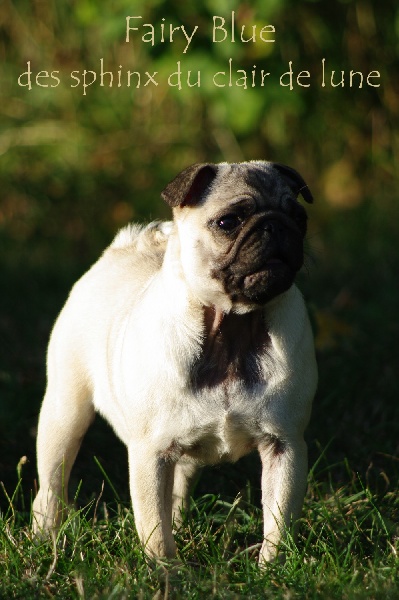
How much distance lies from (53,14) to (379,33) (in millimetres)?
2985

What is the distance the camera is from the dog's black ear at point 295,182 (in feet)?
11.0

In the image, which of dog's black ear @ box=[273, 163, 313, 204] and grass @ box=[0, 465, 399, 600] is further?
dog's black ear @ box=[273, 163, 313, 204]

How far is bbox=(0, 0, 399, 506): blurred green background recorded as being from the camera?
6863mm

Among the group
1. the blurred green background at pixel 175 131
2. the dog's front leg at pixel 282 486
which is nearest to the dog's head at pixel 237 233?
the dog's front leg at pixel 282 486

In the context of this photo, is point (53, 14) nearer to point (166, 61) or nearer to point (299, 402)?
point (166, 61)

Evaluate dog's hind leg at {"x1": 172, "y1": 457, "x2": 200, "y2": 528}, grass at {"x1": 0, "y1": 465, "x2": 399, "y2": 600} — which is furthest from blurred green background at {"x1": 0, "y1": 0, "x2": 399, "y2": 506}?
grass at {"x1": 0, "y1": 465, "x2": 399, "y2": 600}

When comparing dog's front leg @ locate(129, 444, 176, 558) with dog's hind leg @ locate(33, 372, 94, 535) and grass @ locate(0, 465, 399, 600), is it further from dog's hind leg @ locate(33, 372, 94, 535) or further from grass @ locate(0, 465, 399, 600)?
dog's hind leg @ locate(33, 372, 94, 535)

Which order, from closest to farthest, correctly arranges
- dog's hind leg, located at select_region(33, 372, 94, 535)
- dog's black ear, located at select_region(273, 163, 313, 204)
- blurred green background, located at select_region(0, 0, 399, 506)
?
dog's black ear, located at select_region(273, 163, 313, 204) < dog's hind leg, located at select_region(33, 372, 94, 535) < blurred green background, located at select_region(0, 0, 399, 506)

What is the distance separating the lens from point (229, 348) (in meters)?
3.18

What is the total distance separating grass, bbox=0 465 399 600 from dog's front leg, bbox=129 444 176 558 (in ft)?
0.21

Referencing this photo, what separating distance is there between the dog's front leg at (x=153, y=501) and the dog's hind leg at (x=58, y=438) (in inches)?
21.8

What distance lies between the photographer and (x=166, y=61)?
721 cm

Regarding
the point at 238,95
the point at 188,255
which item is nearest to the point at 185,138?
the point at 238,95

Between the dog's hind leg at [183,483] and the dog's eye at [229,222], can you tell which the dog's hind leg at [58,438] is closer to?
the dog's hind leg at [183,483]
